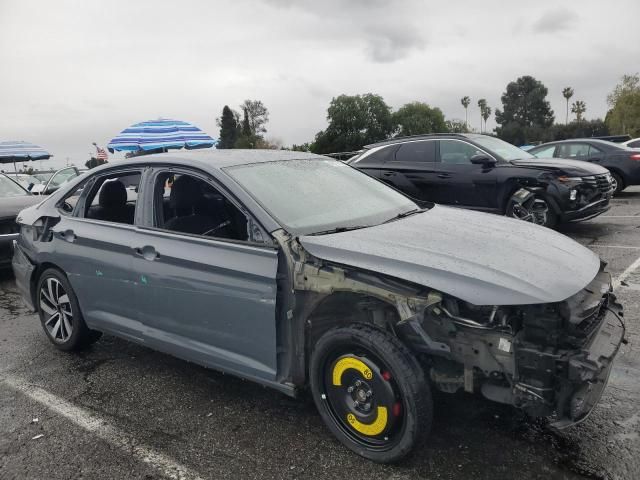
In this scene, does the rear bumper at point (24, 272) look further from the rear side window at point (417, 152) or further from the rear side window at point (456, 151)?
the rear side window at point (456, 151)

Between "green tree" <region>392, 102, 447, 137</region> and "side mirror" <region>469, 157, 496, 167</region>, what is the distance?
7129 cm

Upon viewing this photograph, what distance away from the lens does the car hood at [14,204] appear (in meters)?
6.98

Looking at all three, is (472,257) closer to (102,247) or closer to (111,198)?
(102,247)

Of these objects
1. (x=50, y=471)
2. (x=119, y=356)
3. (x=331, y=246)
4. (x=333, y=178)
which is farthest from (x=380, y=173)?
(x=50, y=471)

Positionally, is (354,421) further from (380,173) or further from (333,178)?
(380,173)

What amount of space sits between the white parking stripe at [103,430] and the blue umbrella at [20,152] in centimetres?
1636

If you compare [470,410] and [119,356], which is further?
[119,356]

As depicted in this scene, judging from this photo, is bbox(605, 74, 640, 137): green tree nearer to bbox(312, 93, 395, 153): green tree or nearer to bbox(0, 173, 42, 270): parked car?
bbox(312, 93, 395, 153): green tree

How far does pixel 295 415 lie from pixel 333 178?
66.3 inches

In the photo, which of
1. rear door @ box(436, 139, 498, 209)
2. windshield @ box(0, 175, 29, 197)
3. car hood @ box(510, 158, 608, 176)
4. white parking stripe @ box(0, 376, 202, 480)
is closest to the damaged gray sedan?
white parking stripe @ box(0, 376, 202, 480)

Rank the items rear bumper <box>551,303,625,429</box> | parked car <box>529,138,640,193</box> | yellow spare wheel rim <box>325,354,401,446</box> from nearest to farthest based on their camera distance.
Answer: rear bumper <box>551,303,625,429</box>
yellow spare wheel rim <box>325,354,401,446</box>
parked car <box>529,138,640,193</box>

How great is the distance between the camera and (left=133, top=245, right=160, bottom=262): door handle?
11.1 ft

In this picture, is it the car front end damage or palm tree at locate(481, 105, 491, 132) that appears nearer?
the car front end damage

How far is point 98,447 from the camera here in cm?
289
